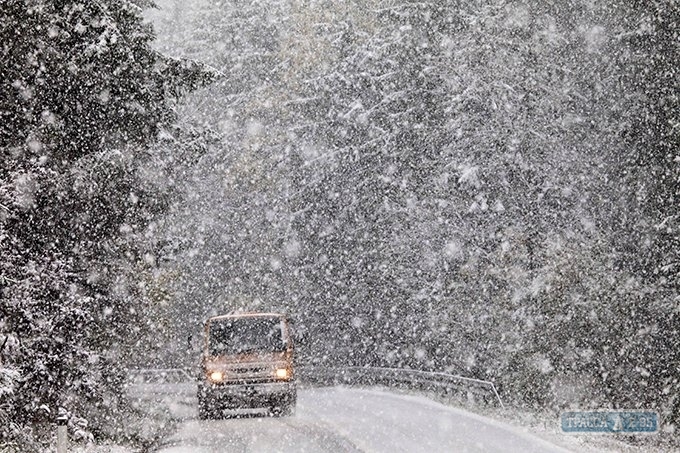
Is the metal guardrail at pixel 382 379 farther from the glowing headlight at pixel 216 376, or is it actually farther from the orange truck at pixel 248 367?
the glowing headlight at pixel 216 376

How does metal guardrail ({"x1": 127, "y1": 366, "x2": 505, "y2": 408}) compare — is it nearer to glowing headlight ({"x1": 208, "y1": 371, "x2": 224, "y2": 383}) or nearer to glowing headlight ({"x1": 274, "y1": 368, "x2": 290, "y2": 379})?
glowing headlight ({"x1": 274, "y1": 368, "x2": 290, "y2": 379})

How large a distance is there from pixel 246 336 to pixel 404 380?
8.15 m

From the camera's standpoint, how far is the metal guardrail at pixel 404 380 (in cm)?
2248

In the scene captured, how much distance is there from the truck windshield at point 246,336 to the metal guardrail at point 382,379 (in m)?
4.91

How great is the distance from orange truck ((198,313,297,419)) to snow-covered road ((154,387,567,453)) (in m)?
0.43

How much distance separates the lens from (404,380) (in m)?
27.8

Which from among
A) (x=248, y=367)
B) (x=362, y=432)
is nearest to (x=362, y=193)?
(x=248, y=367)

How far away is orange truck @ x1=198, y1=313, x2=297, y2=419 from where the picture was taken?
20.3 metres

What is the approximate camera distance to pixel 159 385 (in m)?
40.6

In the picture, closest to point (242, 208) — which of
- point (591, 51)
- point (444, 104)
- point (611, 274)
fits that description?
point (444, 104)

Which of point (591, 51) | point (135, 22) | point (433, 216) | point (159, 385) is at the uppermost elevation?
point (591, 51)

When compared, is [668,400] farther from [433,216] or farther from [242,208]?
[242,208]

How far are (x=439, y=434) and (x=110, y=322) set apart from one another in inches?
251

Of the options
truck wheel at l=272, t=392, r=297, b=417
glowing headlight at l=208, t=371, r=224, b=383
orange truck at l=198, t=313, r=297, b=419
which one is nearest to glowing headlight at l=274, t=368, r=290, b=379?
orange truck at l=198, t=313, r=297, b=419
